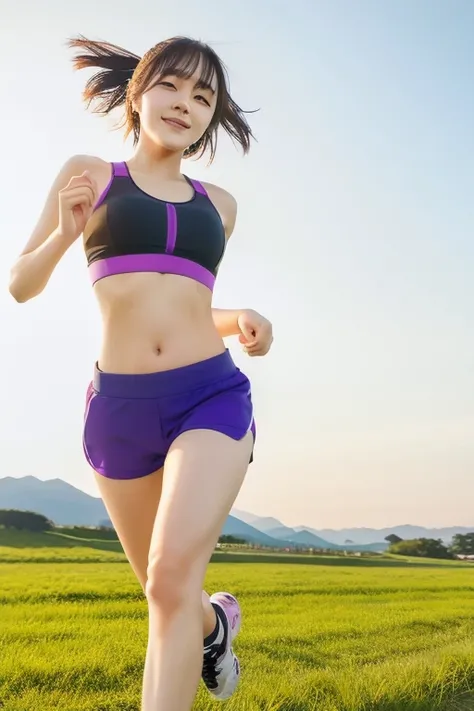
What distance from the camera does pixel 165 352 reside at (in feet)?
9.62

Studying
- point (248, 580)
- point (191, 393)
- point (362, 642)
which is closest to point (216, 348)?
point (191, 393)

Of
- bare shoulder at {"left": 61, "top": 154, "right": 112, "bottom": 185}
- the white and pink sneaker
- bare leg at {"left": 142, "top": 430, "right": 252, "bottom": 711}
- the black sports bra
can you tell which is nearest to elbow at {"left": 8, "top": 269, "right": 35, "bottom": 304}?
the black sports bra

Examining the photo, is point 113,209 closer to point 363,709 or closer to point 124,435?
point 124,435

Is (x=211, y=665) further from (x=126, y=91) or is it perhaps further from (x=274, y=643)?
(x=126, y=91)

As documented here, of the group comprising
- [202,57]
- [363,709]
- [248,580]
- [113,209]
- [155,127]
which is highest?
[202,57]

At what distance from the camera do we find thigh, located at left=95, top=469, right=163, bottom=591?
3.04 metres

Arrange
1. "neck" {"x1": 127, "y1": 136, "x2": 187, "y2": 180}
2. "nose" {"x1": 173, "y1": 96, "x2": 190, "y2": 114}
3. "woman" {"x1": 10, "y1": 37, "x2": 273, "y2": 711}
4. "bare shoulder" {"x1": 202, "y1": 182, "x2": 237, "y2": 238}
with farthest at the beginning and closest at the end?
"bare shoulder" {"x1": 202, "y1": 182, "x2": 237, "y2": 238} → "neck" {"x1": 127, "y1": 136, "x2": 187, "y2": 180} → "nose" {"x1": 173, "y1": 96, "x2": 190, "y2": 114} → "woman" {"x1": 10, "y1": 37, "x2": 273, "y2": 711}

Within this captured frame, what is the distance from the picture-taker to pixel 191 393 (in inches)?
113

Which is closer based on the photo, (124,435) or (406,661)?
(124,435)

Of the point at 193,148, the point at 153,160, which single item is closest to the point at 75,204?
the point at 153,160

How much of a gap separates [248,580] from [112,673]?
198 inches

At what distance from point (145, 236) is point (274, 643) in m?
3.12

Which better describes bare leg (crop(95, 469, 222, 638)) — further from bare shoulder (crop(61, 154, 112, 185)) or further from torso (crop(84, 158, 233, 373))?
bare shoulder (crop(61, 154, 112, 185))

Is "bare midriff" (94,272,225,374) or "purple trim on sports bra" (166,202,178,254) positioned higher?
"purple trim on sports bra" (166,202,178,254)
